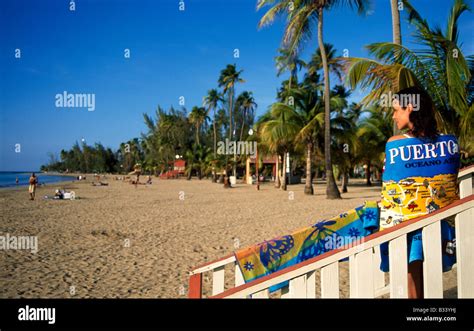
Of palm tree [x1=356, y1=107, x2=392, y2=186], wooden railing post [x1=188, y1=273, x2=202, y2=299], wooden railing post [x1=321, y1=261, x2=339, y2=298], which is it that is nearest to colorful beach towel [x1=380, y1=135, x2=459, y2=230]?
wooden railing post [x1=321, y1=261, x2=339, y2=298]

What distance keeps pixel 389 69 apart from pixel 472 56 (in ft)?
10.7

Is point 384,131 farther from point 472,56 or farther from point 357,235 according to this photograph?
point 357,235

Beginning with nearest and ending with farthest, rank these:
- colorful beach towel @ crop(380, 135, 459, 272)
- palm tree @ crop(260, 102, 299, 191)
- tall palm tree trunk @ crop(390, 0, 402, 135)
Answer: colorful beach towel @ crop(380, 135, 459, 272) < tall palm tree trunk @ crop(390, 0, 402, 135) < palm tree @ crop(260, 102, 299, 191)

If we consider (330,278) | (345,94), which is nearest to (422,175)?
(330,278)

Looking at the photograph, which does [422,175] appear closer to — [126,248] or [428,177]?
[428,177]

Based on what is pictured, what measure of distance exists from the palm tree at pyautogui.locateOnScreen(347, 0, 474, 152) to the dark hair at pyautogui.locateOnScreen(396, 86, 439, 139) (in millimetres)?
5421

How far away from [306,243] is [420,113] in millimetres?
A: 1303

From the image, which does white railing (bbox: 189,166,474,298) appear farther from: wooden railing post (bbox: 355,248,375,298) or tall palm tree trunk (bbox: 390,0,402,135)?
tall palm tree trunk (bbox: 390,0,402,135)

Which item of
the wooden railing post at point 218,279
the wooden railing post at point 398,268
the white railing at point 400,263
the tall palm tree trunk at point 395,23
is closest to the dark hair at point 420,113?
the white railing at point 400,263

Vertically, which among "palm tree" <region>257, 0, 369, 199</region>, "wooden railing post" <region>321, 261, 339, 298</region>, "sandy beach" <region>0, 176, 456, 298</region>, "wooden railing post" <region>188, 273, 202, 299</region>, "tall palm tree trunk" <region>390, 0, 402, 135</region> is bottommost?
"sandy beach" <region>0, 176, 456, 298</region>

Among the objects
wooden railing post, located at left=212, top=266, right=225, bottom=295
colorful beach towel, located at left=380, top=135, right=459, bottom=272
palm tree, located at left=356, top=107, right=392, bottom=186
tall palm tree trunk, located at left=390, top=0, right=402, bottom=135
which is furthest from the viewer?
palm tree, located at left=356, top=107, right=392, bottom=186

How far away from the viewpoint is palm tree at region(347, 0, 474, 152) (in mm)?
7259

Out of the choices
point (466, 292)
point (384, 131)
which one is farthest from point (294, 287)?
point (384, 131)

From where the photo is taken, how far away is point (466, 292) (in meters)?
1.79
